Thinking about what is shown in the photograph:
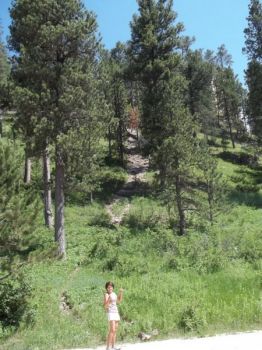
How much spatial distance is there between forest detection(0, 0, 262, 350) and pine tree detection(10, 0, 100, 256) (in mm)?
63

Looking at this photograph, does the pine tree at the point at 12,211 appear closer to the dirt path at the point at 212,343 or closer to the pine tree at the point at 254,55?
the dirt path at the point at 212,343

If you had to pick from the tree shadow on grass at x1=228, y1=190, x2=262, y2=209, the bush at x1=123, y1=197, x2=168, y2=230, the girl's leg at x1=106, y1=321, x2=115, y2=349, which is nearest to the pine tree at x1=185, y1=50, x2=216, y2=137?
the tree shadow on grass at x1=228, y1=190, x2=262, y2=209

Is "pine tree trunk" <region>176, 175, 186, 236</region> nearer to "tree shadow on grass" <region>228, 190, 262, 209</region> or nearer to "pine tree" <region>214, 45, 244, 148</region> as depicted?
"tree shadow on grass" <region>228, 190, 262, 209</region>

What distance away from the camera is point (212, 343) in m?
12.6

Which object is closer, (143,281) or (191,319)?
(191,319)

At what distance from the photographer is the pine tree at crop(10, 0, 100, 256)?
22953 millimetres

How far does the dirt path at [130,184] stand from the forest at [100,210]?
331 mm

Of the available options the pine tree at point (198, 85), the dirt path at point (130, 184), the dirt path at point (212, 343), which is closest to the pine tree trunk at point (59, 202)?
the dirt path at point (130, 184)

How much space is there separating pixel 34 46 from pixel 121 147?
2925 cm

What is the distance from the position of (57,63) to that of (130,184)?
68.9ft

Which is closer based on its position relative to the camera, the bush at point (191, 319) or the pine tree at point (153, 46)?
the bush at point (191, 319)

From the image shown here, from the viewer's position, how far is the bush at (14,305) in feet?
48.5

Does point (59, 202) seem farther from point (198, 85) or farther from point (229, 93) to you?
point (229, 93)

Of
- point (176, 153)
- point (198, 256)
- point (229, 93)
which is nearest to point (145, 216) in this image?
point (176, 153)
